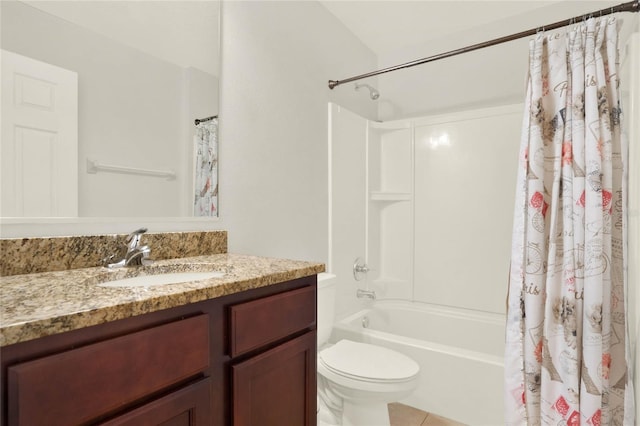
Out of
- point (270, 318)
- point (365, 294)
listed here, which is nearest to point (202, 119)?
point (270, 318)

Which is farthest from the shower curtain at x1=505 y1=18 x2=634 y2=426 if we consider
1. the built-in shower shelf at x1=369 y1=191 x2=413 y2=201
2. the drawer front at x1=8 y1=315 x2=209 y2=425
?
the drawer front at x1=8 y1=315 x2=209 y2=425

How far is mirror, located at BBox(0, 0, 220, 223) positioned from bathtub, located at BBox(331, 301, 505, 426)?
4.44 feet

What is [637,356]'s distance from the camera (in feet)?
4.19

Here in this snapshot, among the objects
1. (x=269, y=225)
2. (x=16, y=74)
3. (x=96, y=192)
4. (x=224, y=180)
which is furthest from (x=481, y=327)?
(x=16, y=74)

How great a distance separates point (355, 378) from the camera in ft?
4.88

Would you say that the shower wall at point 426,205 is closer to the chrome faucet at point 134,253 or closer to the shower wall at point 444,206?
the shower wall at point 444,206

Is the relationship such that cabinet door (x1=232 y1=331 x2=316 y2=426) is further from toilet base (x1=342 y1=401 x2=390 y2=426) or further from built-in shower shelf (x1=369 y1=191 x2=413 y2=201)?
built-in shower shelf (x1=369 y1=191 x2=413 y2=201)

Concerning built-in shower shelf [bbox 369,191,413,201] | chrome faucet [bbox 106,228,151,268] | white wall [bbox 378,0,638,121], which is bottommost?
chrome faucet [bbox 106,228,151,268]

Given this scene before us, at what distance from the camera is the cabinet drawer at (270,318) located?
0.85 meters

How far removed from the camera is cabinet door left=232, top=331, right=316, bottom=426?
86cm

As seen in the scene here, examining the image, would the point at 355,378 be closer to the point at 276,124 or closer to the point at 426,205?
the point at 276,124

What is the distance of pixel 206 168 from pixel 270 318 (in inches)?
30.4

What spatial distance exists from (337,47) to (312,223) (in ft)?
4.10

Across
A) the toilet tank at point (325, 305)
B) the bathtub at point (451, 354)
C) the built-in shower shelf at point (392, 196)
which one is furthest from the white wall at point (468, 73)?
the toilet tank at point (325, 305)
